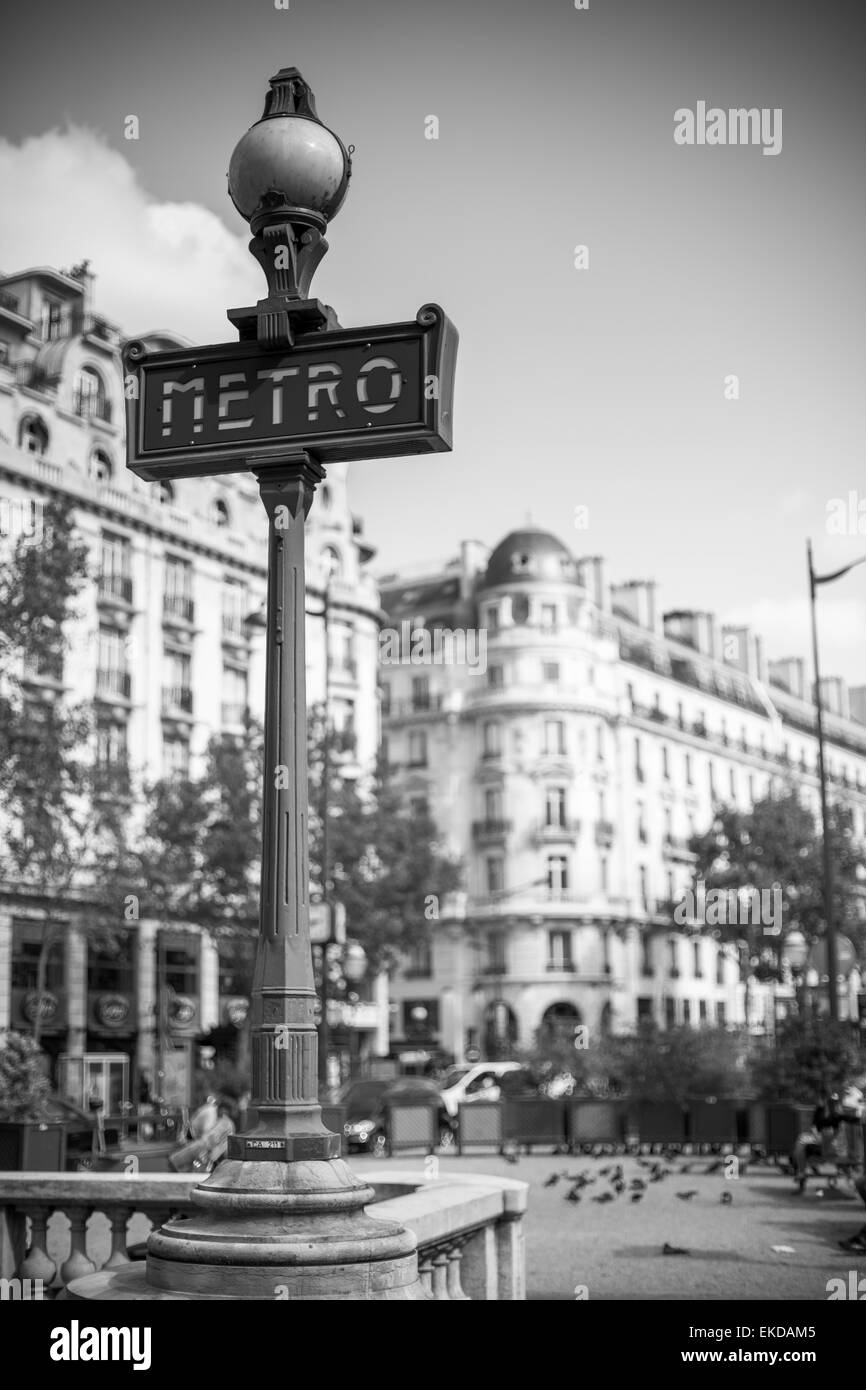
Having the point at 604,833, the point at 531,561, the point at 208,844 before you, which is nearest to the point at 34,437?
the point at 208,844

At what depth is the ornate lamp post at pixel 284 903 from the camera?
19.3 feet

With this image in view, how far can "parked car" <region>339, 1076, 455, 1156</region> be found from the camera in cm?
2730

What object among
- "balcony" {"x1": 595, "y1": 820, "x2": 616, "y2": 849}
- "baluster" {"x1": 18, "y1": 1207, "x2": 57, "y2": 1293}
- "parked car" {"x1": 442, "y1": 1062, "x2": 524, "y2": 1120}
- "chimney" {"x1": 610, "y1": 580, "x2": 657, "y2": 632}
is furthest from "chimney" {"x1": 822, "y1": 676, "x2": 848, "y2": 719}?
"baluster" {"x1": 18, "y1": 1207, "x2": 57, "y2": 1293}

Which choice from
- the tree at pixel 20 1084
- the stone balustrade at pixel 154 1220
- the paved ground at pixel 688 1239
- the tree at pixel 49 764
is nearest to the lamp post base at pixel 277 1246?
the stone balustrade at pixel 154 1220

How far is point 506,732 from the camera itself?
68875 mm

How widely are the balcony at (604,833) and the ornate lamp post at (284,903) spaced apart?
207 feet

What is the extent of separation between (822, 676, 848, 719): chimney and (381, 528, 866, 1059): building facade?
1046 inches

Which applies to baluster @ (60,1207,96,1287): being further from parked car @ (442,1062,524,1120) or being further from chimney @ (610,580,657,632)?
chimney @ (610,580,657,632)

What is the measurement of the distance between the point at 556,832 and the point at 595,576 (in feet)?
45.7

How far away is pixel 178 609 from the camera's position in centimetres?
4591

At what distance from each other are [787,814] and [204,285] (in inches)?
1817

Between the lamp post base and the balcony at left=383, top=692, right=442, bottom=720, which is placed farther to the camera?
the balcony at left=383, top=692, right=442, bottom=720
